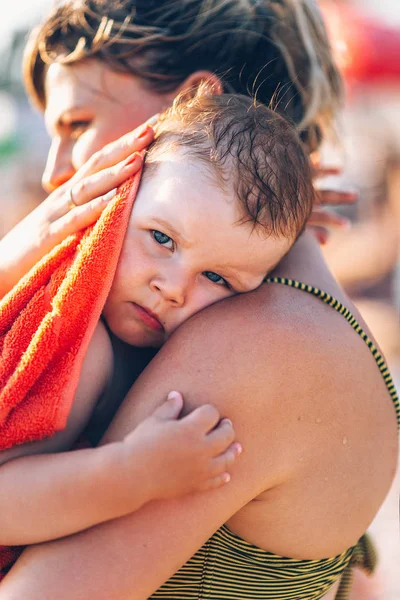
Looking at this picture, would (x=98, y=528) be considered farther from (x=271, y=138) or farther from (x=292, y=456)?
(x=271, y=138)

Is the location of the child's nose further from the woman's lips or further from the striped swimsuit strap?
the striped swimsuit strap

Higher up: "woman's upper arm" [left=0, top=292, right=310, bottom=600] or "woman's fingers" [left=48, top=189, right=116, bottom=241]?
"woman's fingers" [left=48, top=189, right=116, bottom=241]

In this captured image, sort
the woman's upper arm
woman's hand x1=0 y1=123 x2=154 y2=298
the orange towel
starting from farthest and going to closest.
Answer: woman's hand x1=0 y1=123 x2=154 y2=298 < the orange towel < the woman's upper arm

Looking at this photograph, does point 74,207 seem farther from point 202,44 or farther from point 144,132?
point 202,44

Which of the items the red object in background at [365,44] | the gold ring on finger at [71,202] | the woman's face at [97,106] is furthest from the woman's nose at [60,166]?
the red object in background at [365,44]

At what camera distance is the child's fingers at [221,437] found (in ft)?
3.97

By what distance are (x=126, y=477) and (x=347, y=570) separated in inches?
36.0

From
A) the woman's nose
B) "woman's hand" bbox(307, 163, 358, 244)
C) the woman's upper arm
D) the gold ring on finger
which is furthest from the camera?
"woman's hand" bbox(307, 163, 358, 244)

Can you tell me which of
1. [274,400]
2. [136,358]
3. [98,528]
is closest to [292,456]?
[274,400]

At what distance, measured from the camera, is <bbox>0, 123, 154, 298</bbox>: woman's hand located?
4.90 feet

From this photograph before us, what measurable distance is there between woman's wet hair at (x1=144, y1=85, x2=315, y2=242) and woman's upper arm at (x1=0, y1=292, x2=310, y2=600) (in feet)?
0.87

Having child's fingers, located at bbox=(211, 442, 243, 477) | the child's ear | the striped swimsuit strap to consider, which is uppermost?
the child's ear

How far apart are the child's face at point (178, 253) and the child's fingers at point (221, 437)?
318mm

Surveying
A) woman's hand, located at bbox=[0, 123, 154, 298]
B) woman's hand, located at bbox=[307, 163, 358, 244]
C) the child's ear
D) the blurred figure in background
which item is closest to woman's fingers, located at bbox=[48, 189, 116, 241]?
woman's hand, located at bbox=[0, 123, 154, 298]
